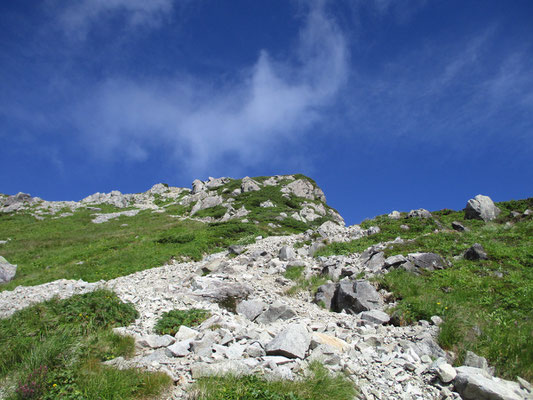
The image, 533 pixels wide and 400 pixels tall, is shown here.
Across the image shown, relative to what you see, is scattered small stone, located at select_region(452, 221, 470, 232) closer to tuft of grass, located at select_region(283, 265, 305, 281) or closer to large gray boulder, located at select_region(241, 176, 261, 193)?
tuft of grass, located at select_region(283, 265, 305, 281)

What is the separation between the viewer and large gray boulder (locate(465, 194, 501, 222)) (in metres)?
26.8

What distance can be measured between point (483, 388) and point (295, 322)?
541 cm

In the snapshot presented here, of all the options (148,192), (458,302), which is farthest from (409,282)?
(148,192)

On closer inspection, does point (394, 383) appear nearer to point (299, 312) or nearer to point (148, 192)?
point (299, 312)

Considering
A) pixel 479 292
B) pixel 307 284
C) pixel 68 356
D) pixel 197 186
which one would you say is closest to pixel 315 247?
pixel 307 284

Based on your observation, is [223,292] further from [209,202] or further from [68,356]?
[209,202]

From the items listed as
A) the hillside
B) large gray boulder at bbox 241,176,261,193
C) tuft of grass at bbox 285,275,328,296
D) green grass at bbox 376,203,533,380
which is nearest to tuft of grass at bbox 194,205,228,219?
large gray boulder at bbox 241,176,261,193

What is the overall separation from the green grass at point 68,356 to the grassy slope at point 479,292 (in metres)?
7.64

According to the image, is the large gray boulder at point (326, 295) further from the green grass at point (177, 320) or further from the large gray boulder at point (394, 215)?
the large gray boulder at point (394, 215)

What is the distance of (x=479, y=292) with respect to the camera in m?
11.8

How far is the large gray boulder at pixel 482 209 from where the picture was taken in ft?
88.0

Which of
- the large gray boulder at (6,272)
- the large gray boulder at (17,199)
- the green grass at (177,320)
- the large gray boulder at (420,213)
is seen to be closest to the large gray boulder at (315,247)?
the green grass at (177,320)

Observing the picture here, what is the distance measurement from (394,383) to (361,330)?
3.15m

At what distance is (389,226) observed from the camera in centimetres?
2531
